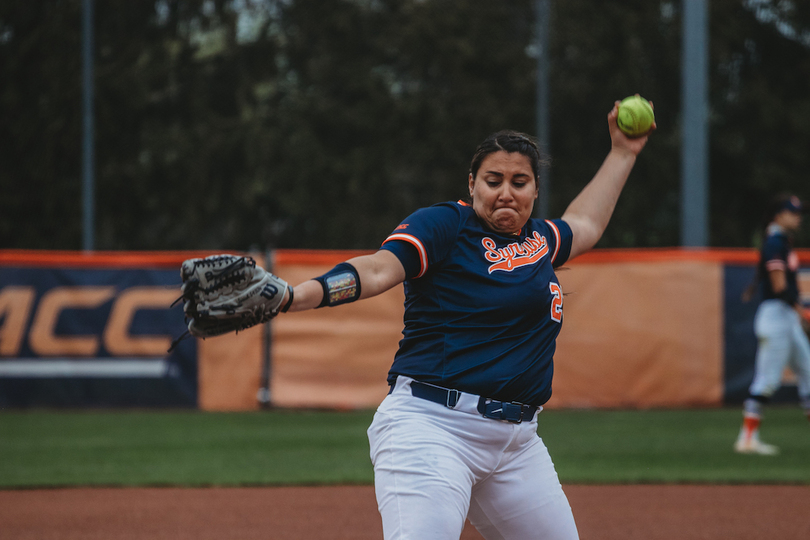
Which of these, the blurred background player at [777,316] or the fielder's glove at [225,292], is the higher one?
the fielder's glove at [225,292]

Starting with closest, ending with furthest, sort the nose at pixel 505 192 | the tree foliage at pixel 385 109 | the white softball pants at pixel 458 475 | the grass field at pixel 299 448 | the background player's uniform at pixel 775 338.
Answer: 1. the white softball pants at pixel 458 475
2. the nose at pixel 505 192
3. the grass field at pixel 299 448
4. the background player's uniform at pixel 775 338
5. the tree foliage at pixel 385 109

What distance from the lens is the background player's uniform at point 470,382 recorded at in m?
2.89

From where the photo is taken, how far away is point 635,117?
372 cm

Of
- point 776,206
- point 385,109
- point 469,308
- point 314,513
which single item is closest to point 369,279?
point 469,308

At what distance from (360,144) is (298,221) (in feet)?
8.70

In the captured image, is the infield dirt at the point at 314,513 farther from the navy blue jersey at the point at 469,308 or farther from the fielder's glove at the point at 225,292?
the fielder's glove at the point at 225,292

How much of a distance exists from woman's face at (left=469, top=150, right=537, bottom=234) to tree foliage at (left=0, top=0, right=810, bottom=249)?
19054 millimetres

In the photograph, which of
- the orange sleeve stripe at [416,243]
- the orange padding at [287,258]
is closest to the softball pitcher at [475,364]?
the orange sleeve stripe at [416,243]

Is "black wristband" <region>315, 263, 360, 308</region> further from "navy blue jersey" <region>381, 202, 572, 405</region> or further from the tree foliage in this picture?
the tree foliage

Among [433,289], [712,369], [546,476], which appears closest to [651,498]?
[546,476]

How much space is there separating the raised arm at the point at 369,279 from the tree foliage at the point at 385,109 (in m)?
19.3

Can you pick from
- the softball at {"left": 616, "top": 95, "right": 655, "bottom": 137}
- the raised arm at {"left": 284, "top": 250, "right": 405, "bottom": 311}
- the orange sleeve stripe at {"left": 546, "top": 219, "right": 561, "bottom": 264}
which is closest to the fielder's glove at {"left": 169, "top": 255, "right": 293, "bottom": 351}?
the raised arm at {"left": 284, "top": 250, "right": 405, "bottom": 311}

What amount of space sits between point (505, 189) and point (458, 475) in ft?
3.06

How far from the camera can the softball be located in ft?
12.2
